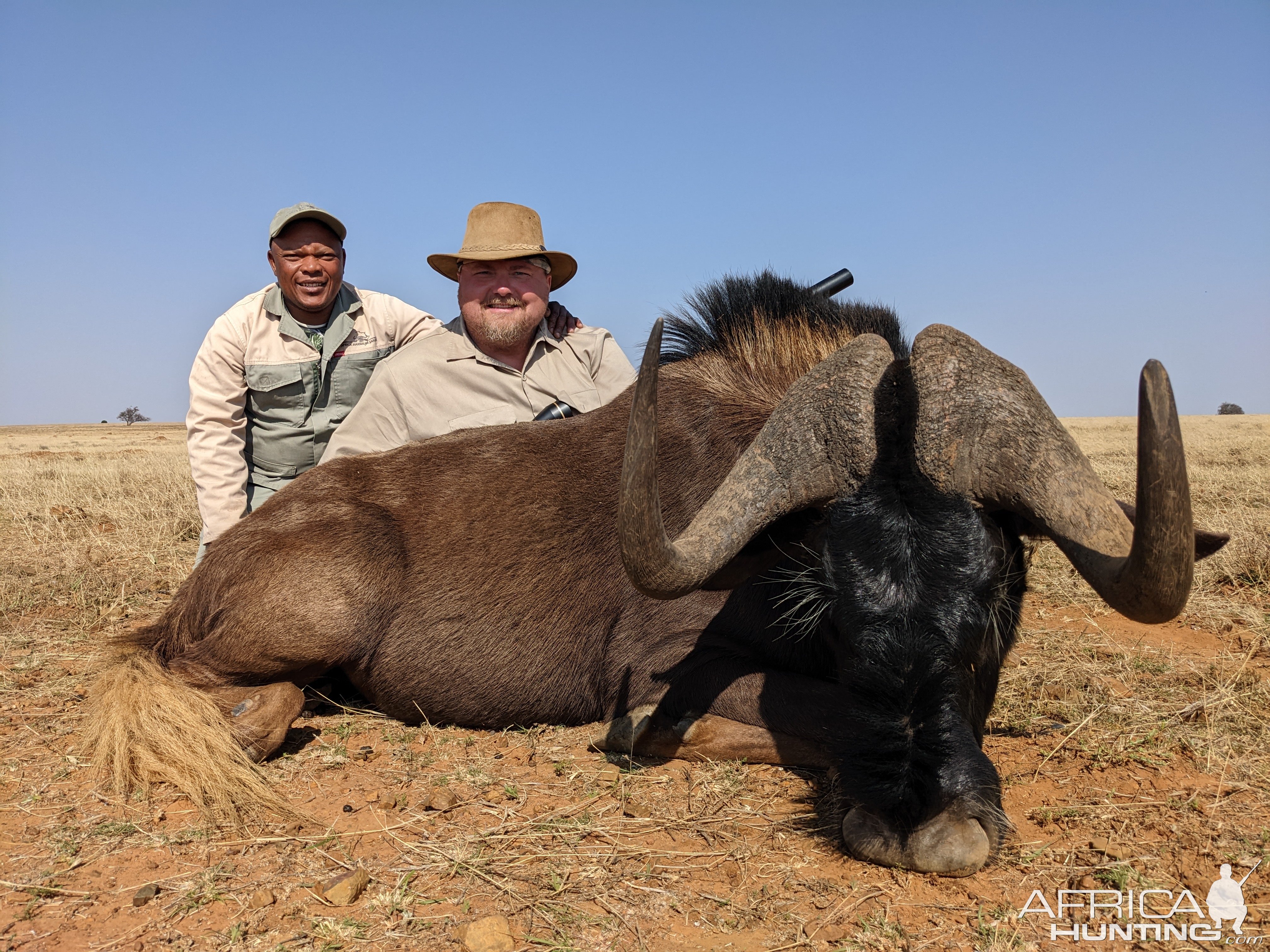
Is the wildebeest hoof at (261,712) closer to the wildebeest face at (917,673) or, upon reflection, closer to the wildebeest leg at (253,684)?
the wildebeest leg at (253,684)

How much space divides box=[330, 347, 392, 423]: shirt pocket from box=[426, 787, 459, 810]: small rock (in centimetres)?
354

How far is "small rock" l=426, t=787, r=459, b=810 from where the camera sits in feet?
10.8

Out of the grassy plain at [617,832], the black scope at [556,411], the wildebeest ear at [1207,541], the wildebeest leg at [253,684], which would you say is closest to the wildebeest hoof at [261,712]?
the wildebeest leg at [253,684]

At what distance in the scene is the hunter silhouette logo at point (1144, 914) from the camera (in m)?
2.37

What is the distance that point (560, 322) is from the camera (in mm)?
6180

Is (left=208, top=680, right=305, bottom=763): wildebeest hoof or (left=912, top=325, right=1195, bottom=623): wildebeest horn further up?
(left=912, top=325, right=1195, bottom=623): wildebeest horn

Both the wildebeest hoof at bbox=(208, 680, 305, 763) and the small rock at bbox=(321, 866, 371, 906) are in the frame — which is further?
Answer: the wildebeest hoof at bbox=(208, 680, 305, 763)

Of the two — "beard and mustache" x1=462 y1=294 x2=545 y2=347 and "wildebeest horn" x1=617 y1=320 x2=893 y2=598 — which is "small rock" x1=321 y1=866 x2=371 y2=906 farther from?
"beard and mustache" x1=462 y1=294 x2=545 y2=347

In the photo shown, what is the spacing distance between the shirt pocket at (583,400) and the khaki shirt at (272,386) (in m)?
1.11

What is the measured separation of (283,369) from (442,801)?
12.4 feet

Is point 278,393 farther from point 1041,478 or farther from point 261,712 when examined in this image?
point 1041,478

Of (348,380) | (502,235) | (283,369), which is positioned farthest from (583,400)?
(283,369)

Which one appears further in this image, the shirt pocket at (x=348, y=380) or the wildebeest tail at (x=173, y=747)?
the shirt pocket at (x=348, y=380)

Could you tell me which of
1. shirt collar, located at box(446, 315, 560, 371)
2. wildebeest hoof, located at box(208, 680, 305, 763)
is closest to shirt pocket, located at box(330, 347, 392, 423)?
shirt collar, located at box(446, 315, 560, 371)
